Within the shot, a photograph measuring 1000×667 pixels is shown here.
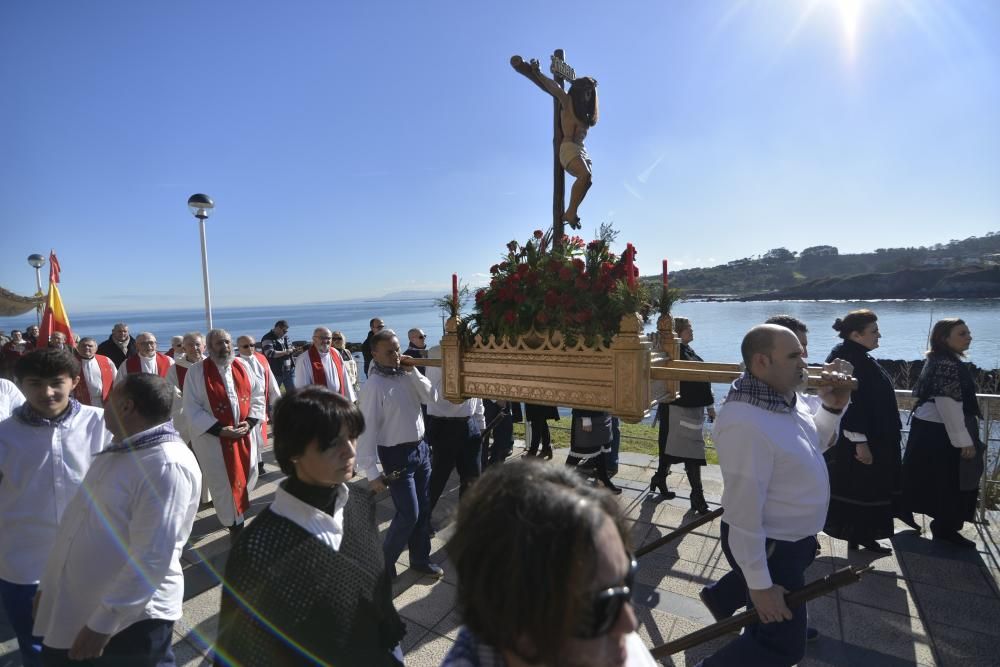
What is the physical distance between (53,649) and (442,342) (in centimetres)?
203

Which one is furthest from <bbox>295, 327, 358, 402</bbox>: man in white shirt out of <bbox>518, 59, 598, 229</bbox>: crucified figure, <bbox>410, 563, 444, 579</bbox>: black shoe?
<bbox>518, 59, 598, 229</bbox>: crucified figure

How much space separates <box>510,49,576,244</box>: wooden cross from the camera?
2.93 metres

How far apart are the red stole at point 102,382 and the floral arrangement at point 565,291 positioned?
5202 mm

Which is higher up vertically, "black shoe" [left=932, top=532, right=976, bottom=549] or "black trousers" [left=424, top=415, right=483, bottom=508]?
"black trousers" [left=424, top=415, right=483, bottom=508]

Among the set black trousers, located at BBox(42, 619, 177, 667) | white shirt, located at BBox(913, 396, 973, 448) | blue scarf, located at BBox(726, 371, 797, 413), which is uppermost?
blue scarf, located at BBox(726, 371, 797, 413)

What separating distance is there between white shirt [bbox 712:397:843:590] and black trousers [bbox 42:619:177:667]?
2.42 meters

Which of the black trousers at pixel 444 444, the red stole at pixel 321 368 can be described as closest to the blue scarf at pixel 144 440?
the black trousers at pixel 444 444

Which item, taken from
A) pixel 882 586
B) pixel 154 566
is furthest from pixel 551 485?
pixel 882 586

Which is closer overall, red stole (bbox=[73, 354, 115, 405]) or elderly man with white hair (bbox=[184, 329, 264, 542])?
elderly man with white hair (bbox=[184, 329, 264, 542])

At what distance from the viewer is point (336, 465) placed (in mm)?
1722

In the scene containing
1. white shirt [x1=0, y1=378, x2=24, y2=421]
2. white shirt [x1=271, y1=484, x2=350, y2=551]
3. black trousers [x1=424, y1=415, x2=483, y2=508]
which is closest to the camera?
white shirt [x1=271, y1=484, x2=350, y2=551]

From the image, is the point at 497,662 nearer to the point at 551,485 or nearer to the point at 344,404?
the point at 551,485

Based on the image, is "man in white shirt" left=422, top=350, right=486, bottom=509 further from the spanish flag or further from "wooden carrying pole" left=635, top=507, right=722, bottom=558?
the spanish flag

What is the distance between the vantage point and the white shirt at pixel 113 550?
190 cm
